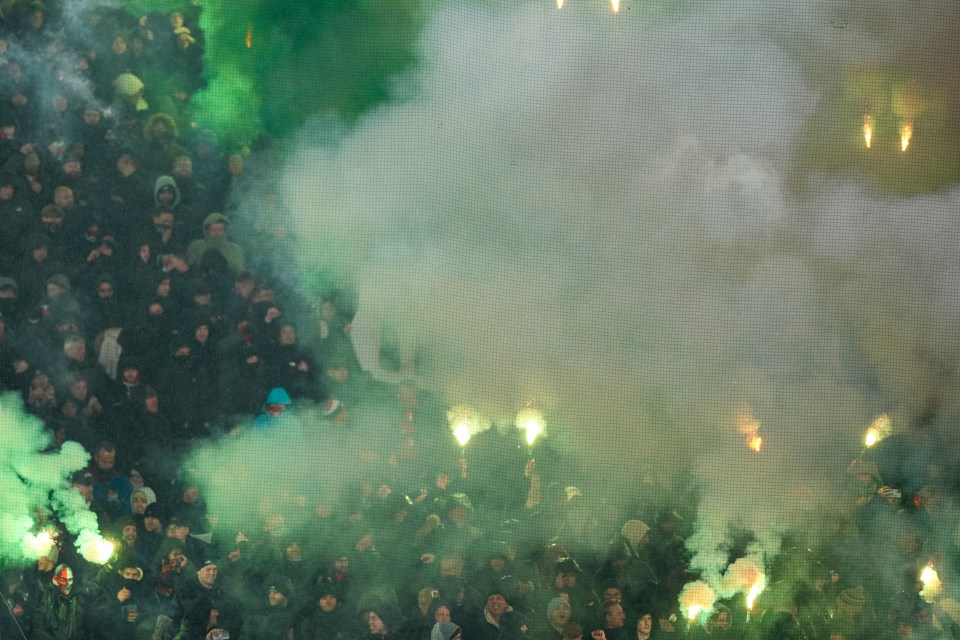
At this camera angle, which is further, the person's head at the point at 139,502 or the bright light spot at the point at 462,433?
the bright light spot at the point at 462,433

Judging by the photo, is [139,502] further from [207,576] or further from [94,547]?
[207,576]

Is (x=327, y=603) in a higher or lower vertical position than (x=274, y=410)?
lower

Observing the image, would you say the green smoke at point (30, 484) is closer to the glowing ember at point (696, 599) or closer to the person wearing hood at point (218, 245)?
the person wearing hood at point (218, 245)

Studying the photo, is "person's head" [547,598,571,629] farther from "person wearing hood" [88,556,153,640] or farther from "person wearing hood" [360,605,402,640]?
"person wearing hood" [88,556,153,640]

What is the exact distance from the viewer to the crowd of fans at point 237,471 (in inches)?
258

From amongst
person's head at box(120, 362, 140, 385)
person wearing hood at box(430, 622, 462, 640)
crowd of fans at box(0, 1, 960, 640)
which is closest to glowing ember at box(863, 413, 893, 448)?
crowd of fans at box(0, 1, 960, 640)

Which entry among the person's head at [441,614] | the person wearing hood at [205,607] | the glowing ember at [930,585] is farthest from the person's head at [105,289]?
the glowing ember at [930,585]

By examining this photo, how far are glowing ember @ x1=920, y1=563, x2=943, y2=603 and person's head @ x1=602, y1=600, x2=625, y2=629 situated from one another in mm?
1510

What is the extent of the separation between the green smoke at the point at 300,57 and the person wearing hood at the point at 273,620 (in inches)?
95.6

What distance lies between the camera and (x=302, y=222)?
25.0 feet

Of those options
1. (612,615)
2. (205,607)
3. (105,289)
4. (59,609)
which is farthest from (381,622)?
(105,289)

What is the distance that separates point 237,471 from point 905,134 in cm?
388

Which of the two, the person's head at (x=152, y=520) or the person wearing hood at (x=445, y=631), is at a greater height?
the person's head at (x=152, y=520)

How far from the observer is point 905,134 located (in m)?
7.74
